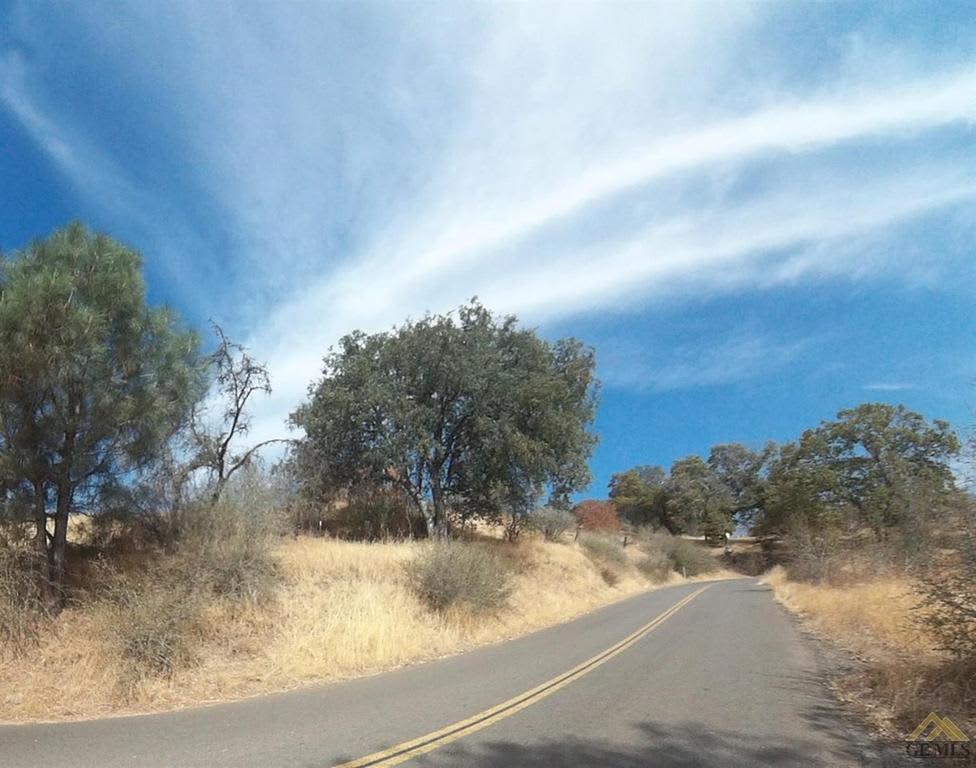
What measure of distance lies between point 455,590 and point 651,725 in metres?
11.5

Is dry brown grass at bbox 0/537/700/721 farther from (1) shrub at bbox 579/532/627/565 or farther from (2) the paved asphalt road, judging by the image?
(1) shrub at bbox 579/532/627/565

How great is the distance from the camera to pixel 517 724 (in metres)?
7.71

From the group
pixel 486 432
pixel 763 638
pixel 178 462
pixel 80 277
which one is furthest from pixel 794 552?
pixel 80 277

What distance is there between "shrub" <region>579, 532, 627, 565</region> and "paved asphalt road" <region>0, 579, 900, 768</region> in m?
33.4

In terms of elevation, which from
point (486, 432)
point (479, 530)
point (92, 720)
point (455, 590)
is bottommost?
point (92, 720)

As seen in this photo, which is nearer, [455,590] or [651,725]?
[651,725]

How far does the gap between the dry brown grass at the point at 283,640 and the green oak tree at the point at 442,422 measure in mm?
5818

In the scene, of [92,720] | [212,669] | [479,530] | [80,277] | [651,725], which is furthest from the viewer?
[479,530]

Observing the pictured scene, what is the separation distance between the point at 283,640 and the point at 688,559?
2492 inches

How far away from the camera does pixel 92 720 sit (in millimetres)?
8953

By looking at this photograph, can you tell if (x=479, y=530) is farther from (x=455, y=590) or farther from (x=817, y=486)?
(x=817, y=486)

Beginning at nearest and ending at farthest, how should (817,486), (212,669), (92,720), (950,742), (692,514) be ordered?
(950,742)
(92,720)
(212,669)
(817,486)
(692,514)

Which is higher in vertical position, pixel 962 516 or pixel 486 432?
pixel 486 432

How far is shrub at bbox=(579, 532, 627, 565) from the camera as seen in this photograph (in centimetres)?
4562
